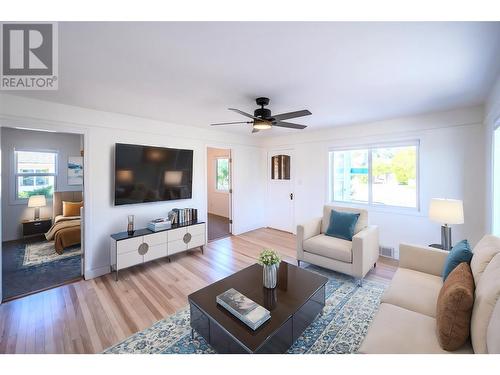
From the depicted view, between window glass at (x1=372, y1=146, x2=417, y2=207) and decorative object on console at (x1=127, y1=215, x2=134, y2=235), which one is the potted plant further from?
window glass at (x1=372, y1=146, x2=417, y2=207)

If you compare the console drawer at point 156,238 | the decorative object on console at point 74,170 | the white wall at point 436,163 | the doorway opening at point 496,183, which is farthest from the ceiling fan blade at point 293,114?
the decorative object on console at point 74,170

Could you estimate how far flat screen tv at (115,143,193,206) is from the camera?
323cm

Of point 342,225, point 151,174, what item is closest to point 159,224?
point 151,174

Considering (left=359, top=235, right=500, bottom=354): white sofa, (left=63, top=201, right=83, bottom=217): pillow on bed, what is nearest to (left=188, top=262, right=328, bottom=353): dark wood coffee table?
(left=359, top=235, right=500, bottom=354): white sofa

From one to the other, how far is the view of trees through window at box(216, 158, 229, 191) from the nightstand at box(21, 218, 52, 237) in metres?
4.18

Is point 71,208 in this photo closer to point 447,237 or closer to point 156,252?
point 156,252

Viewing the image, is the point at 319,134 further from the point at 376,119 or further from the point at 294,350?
the point at 294,350

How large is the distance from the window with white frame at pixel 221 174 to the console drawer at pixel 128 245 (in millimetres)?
3903

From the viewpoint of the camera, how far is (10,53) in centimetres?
160

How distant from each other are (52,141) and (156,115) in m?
3.09

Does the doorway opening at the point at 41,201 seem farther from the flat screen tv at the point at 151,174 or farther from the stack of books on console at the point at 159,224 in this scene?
the stack of books on console at the point at 159,224

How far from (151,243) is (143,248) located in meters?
0.12
